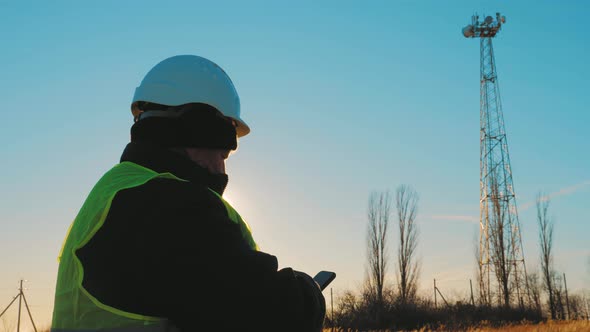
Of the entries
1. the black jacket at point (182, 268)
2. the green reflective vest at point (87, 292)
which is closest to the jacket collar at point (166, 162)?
the green reflective vest at point (87, 292)

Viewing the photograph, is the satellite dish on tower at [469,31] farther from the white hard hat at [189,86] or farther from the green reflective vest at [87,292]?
the green reflective vest at [87,292]

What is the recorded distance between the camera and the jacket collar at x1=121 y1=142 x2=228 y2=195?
6.25 ft

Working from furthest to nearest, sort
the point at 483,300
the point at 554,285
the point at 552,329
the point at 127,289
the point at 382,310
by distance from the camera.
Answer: the point at 554,285
the point at 483,300
the point at 382,310
the point at 552,329
the point at 127,289

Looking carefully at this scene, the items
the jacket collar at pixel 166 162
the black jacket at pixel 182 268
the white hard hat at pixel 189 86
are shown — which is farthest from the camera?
the white hard hat at pixel 189 86

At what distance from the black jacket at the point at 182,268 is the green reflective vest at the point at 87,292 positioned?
0.07 ft

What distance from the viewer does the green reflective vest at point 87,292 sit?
5.14 feet

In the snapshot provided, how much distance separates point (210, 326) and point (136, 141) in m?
0.81

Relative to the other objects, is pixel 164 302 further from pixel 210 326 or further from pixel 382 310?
pixel 382 310

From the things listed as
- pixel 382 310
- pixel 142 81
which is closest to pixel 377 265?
pixel 382 310

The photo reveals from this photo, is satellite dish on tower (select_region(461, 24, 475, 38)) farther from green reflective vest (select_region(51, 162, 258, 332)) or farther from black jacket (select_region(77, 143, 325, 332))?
black jacket (select_region(77, 143, 325, 332))

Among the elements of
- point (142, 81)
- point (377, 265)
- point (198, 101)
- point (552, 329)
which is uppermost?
point (377, 265)

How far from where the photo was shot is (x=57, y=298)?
1.75 m

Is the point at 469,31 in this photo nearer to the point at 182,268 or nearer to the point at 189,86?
the point at 189,86

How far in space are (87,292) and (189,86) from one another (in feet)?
3.07
